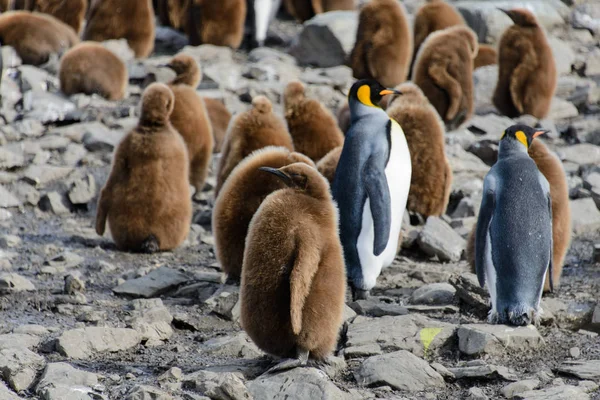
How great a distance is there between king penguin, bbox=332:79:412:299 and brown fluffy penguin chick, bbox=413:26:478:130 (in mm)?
3741

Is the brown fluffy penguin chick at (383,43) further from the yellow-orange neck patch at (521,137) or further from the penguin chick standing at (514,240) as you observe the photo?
the penguin chick standing at (514,240)

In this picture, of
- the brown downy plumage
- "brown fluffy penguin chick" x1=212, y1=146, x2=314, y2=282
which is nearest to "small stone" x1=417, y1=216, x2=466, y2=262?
"brown fluffy penguin chick" x1=212, y1=146, x2=314, y2=282

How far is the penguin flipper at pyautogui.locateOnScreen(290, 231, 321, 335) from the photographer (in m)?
3.85

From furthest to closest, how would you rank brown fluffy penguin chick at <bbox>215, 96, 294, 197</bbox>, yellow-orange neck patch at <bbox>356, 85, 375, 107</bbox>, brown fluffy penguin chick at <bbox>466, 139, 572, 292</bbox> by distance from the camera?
brown fluffy penguin chick at <bbox>215, 96, 294, 197</bbox>
yellow-orange neck patch at <bbox>356, 85, 375, 107</bbox>
brown fluffy penguin chick at <bbox>466, 139, 572, 292</bbox>

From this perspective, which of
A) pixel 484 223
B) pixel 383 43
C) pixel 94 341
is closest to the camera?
pixel 94 341

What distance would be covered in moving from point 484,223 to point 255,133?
79.2 inches

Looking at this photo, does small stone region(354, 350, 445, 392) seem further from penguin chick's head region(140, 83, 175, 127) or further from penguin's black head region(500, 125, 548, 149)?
penguin chick's head region(140, 83, 175, 127)

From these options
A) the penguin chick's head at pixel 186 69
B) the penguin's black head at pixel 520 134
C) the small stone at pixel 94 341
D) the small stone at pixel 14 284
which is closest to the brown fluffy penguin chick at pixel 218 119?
the penguin chick's head at pixel 186 69

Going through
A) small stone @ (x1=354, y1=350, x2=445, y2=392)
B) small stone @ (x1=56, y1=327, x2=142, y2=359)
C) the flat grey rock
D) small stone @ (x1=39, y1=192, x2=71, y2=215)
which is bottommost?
small stone @ (x1=39, y1=192, x2=71, y2=215)

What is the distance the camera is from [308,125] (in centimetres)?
718

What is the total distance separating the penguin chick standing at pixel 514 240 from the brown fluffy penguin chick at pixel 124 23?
8016 mm

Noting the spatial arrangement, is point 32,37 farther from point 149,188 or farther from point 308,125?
point 149,188

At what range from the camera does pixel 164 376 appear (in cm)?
399

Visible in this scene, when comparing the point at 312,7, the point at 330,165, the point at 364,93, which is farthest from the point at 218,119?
the point at 312,7
